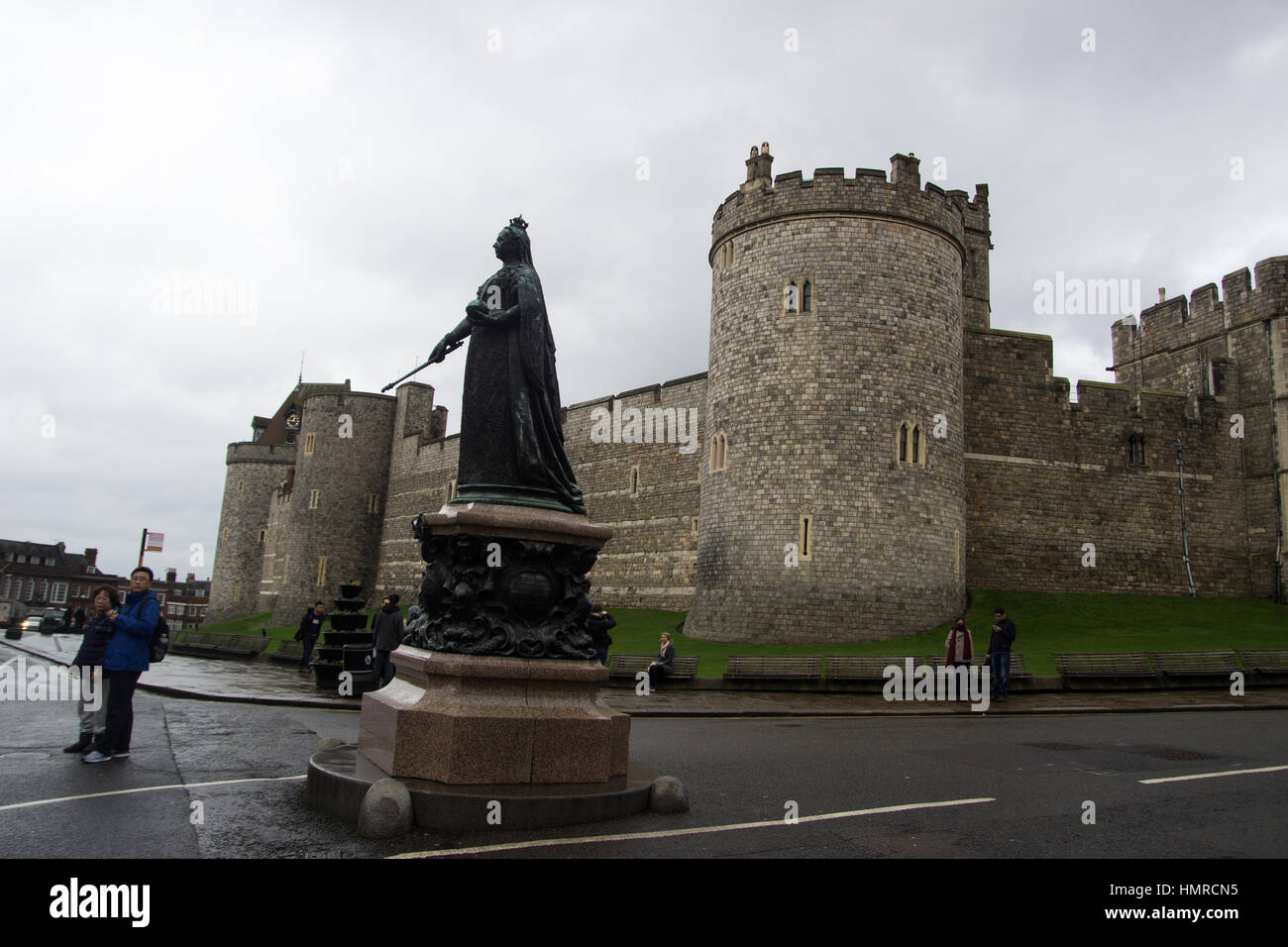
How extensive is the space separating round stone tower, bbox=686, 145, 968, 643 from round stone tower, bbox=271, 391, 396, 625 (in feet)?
90.6

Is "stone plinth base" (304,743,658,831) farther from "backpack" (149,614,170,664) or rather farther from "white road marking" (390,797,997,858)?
"backpack" (149,614,170,664)

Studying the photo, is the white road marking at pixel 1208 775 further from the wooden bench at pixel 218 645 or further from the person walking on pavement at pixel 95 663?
the wooden bench at pixel 218 645

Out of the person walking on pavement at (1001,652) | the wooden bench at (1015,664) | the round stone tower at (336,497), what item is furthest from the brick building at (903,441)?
the round stone tower at (336,497)

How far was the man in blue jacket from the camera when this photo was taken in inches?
285

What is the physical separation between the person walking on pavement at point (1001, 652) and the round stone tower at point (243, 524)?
5156cm

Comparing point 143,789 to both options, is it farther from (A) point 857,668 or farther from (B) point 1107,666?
(B) point 1107,666

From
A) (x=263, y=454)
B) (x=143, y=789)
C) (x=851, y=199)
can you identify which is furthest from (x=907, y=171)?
(x=263, y=454)

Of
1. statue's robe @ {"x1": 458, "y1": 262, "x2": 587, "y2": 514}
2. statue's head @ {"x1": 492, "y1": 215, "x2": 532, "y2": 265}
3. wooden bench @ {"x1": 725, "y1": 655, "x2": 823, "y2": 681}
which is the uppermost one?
statue's head @ {"x1": 492, "y1": 215, "x2": 532, "y2": 265}

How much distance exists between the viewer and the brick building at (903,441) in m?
21.6

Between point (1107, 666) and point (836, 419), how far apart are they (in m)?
8.13

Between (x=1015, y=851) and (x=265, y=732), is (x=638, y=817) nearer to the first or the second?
(x=1015, y=851)

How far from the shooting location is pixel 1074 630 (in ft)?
70.1

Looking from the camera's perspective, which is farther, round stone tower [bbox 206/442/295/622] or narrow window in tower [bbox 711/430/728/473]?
round stone tower [bbox 206/442/295/622]

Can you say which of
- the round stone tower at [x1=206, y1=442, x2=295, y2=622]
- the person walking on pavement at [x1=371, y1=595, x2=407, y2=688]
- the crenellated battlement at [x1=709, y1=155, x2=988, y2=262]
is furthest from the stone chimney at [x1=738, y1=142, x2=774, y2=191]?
the round stone tower at [x1=206, y1=442, x2=295, y2=622]
